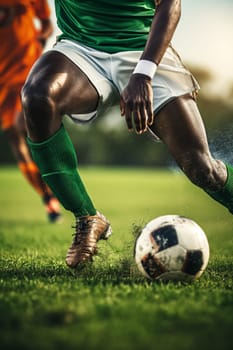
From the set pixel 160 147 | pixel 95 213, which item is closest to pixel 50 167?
pixel 95 213

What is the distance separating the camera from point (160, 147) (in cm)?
3897

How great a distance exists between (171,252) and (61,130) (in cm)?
89

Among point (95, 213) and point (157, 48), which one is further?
point (95, 213)

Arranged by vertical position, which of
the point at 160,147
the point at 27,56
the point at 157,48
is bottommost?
the point at 160,147

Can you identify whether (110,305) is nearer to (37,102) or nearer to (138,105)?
(138,105)

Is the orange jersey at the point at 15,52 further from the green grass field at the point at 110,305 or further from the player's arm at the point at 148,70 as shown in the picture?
the player's arm at the point at 148,70

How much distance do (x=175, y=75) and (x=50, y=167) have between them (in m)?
0.84

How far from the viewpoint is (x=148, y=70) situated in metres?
2.98

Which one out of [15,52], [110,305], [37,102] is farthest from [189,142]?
[15,52]

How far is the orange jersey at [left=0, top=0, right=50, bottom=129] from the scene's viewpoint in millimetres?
6781

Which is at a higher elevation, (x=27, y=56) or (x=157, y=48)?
(x=157, y=48)

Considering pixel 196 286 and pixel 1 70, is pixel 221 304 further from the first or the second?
pixel 1 70

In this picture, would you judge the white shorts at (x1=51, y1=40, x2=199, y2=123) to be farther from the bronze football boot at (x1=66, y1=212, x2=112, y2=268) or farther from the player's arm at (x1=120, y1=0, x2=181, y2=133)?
the bronze football boot at (x1=66, y1=212, x2=112, y2=268)

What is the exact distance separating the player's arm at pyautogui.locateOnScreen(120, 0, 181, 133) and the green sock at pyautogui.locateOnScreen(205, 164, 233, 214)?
1.99 ft
